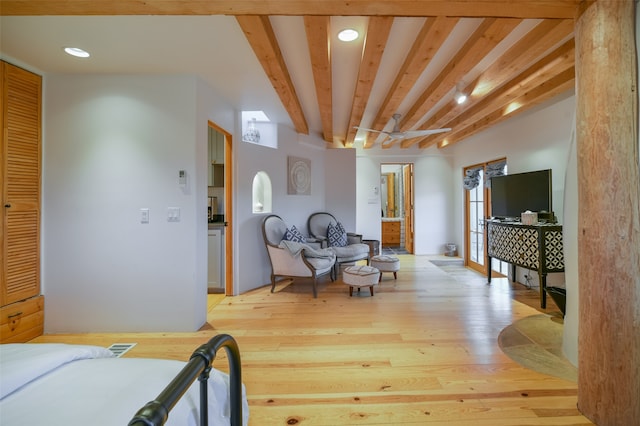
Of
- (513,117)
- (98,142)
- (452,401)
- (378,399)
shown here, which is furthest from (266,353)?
(513,117)

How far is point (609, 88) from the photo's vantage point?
1.42 metres

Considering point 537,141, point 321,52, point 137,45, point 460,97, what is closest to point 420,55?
point 321,52

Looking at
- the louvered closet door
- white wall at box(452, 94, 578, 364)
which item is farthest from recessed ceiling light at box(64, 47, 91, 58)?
white wall at box(452, 94, 578, 364)

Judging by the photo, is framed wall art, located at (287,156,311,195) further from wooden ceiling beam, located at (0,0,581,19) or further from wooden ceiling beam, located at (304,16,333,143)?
wooden ceiling beam, located at (0,0,581,19)

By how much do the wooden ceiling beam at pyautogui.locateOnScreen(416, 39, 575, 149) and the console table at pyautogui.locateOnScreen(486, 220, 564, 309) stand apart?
1.57 metres

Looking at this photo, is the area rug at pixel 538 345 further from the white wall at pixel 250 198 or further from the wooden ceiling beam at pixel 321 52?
the white wall at pixel 250 198

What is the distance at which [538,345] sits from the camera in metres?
2.33

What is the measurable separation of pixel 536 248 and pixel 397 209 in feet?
17.8

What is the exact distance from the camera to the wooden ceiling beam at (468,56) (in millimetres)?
1986

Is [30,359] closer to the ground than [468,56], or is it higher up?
closer to the ground

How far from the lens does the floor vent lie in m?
2.23

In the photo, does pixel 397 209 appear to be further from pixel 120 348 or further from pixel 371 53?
pixel 120 348

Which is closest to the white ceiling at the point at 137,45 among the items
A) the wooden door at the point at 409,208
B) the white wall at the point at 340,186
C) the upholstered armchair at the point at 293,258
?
the upholstered armchair at the point at 293,258

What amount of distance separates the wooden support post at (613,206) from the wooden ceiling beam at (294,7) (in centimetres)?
30
